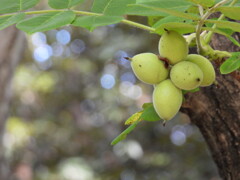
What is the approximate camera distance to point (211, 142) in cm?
131

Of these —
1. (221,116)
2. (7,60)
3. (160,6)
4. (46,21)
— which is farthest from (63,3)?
(7,60)

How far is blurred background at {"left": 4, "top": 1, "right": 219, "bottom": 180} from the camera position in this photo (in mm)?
5082

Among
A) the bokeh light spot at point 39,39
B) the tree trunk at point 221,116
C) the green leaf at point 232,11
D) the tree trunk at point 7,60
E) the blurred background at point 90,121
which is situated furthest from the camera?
the bokeh light spot at point 39,39

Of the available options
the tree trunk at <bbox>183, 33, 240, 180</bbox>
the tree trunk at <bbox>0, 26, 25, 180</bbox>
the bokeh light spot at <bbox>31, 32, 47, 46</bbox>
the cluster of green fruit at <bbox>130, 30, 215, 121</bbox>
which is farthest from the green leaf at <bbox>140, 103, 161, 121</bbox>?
the bokeh light spot at <bbox>31, 32, 47, 46</bbox>

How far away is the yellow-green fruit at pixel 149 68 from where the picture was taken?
808mm

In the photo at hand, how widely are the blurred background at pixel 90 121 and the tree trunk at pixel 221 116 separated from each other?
3443 millimetres

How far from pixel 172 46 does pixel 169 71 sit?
0.05 metres

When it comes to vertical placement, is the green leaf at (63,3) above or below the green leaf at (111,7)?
below

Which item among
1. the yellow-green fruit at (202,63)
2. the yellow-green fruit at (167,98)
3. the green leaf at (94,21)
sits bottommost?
the yellow-green fruit at (167,98)

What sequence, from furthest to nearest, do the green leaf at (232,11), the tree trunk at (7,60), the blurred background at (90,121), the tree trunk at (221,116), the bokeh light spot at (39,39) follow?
the bokeh light spot at (39,39)
the blurred background at (90,121)
the tree trunk at (7,60)
the tree trunk at (221,116)
the green leaf at (232,11)

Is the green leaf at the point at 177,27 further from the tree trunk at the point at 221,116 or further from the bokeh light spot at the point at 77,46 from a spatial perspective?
the bokeh light spot at the point at 77,46

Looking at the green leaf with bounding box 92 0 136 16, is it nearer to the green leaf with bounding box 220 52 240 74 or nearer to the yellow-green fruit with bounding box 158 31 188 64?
the yellow-green fruit with bounding box 158 31 188 64

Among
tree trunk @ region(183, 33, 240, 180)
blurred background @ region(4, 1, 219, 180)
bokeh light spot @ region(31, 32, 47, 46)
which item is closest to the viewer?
tree trunk @ region(183, 33, 240, 180)

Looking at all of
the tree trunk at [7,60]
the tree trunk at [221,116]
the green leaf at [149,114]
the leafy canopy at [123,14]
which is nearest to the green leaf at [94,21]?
the leafy canopy at [123,14]
